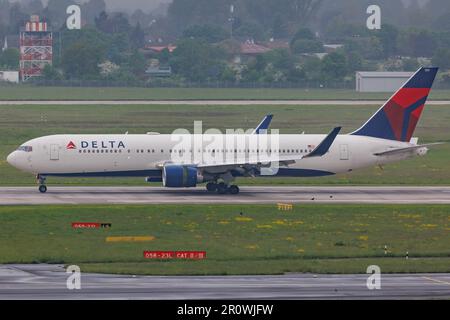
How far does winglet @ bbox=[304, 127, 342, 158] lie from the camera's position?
6309 centimetres

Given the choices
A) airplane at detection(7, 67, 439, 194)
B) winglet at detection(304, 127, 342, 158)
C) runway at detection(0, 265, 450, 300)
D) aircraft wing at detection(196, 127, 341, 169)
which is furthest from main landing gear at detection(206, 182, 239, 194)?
runway at detection(0, 265, 450, 300)

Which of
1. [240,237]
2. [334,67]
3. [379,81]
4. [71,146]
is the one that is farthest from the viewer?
[334,67]

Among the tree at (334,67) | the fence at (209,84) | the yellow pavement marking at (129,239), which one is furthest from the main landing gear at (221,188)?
the tree at (334,67)

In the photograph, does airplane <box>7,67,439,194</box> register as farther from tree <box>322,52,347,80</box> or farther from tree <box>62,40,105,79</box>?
tree <box>62,40,105,79</box>

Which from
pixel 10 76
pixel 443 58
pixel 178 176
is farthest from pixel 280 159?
pixel 10 76

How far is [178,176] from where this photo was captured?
63.8m

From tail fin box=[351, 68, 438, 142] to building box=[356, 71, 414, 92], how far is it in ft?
322

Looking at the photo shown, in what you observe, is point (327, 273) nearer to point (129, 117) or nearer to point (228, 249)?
point (228, 249)

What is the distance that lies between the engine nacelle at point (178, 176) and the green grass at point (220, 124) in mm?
7035

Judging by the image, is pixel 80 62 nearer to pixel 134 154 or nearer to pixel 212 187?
pixel 134 154

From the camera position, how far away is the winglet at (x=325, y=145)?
207ft

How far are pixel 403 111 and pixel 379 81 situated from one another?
101777 millimetres

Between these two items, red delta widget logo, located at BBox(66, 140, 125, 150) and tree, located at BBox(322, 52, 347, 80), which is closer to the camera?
red delta widget logo, located at BBox(66, 140, 125, 150)

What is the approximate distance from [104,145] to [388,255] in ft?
83.6
